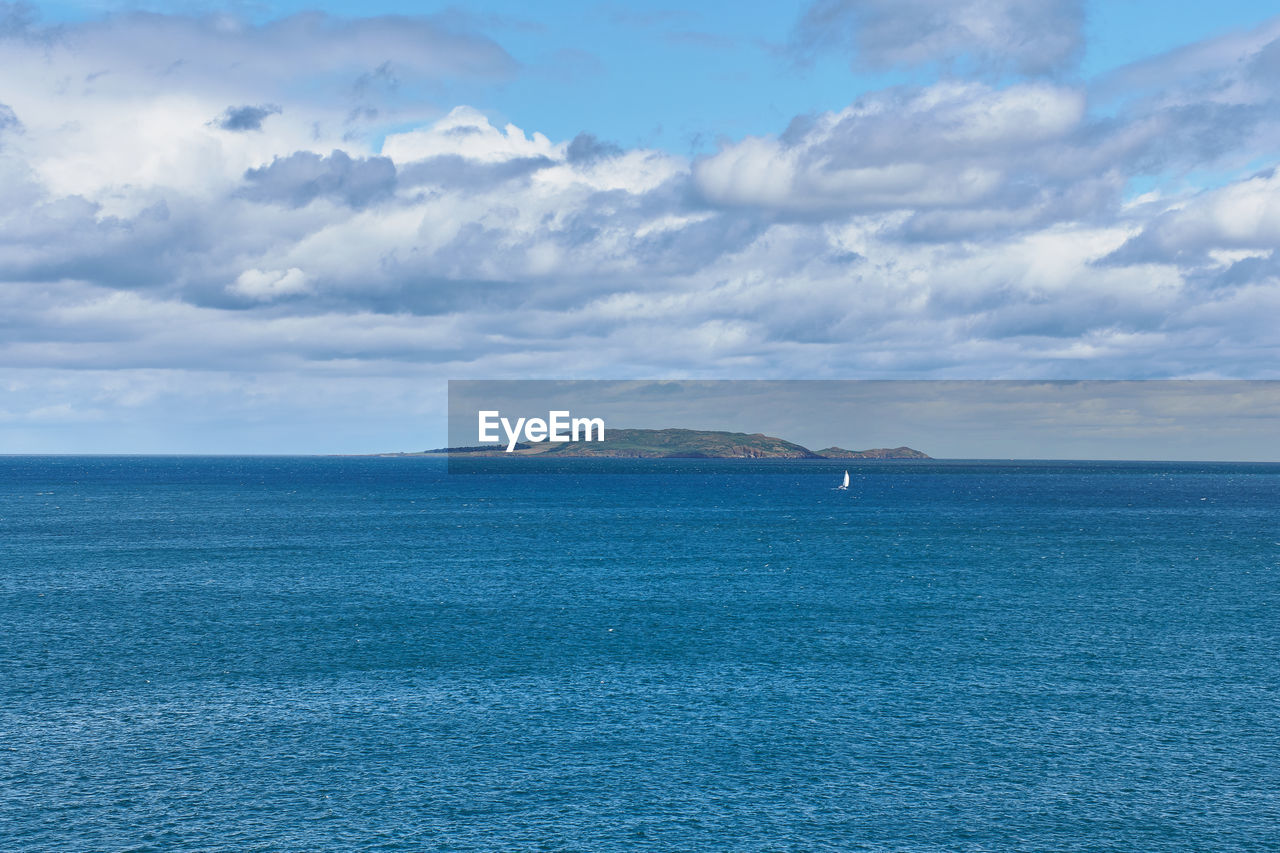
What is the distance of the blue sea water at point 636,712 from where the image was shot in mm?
52719

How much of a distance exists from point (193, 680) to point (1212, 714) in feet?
239

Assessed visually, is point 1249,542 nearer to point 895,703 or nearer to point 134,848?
Result: point 895,703

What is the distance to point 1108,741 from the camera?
64500 mm

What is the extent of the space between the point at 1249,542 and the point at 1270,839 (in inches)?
5927

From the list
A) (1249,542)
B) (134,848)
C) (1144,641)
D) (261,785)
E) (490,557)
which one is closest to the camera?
(134,848)

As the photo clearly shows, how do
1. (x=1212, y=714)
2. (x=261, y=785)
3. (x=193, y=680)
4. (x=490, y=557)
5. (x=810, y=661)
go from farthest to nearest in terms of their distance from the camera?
(x=490, y=557) → (x=810, y=661) → (x=193, y=680) → (x=1212, y=714) → (x=261, y=785)

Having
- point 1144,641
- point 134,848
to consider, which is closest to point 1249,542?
point 1144,641

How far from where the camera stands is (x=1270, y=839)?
51000 mm

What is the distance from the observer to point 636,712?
232ft

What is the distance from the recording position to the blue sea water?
5272cm

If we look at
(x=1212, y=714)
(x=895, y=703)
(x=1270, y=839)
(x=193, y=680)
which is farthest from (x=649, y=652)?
(x=1270, y=839)

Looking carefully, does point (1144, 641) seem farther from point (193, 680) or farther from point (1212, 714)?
point (193, 680)

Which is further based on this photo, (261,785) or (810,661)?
(810,661)

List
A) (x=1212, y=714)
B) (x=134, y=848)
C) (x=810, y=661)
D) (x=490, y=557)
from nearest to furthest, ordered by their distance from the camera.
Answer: (x=134, y=848)
(x=1212, y=714)
(x=810, y=661)
(x=490, y=557)
